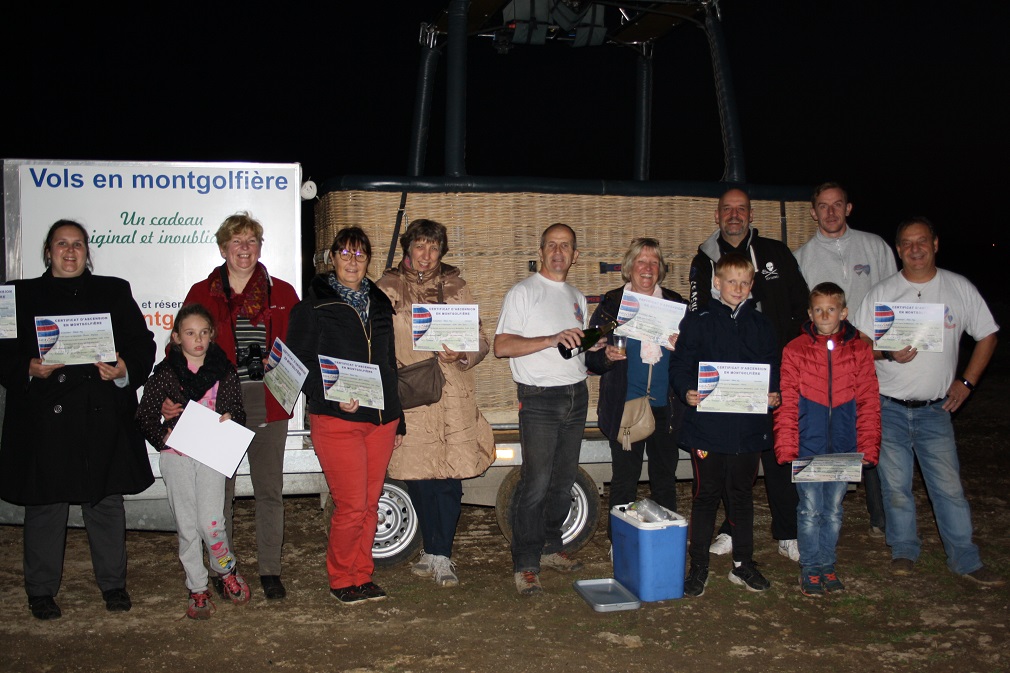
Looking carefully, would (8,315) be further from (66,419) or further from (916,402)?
(916,402)

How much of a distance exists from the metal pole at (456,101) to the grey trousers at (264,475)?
6.12ft

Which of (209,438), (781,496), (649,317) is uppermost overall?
(649,317)

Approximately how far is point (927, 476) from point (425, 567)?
3122 mm

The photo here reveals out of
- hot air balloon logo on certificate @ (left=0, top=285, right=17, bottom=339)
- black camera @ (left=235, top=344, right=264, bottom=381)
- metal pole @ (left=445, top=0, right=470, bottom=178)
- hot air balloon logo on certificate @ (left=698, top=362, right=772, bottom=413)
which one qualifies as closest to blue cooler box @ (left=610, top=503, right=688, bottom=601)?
hot air balloon logo on certificate @ (left=698, top=362, right=772, bottom=413)

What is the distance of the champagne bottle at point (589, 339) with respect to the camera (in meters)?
4.77

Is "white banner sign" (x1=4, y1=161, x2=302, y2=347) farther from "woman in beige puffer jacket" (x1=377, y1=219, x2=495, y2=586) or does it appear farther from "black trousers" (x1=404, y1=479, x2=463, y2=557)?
"black trousers" (x1=404, y1=479, x2=463, y2=557)

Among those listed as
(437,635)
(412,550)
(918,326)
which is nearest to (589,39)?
(918,326)

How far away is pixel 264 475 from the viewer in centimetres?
493

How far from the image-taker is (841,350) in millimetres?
4922

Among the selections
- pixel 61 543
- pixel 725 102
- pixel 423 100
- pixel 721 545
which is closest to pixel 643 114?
pixel 725 102

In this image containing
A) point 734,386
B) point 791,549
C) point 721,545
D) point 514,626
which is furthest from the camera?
point 721,545

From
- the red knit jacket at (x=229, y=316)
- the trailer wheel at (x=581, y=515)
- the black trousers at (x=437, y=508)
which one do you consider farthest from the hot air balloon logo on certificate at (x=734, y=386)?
the red knit jacket at (x=229, y=316)

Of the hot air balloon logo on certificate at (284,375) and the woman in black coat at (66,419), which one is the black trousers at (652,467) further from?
the woman in black coat at (66,419)

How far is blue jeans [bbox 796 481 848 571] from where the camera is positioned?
5051 millimetres
